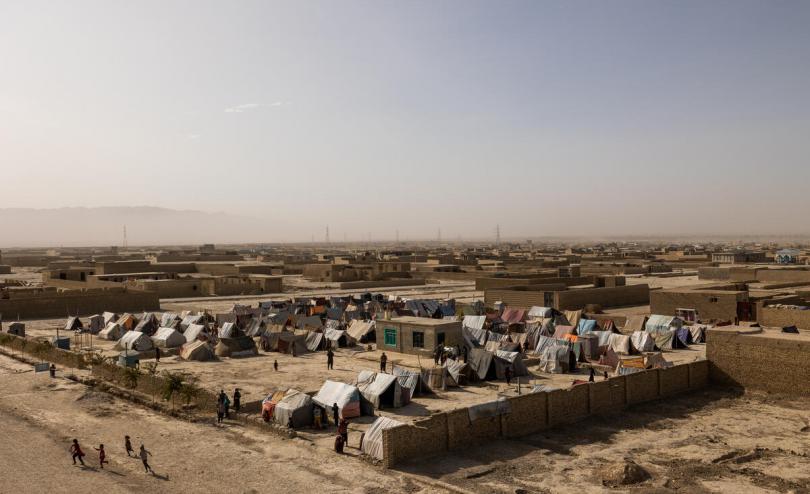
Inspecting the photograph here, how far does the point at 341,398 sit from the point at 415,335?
433 inches

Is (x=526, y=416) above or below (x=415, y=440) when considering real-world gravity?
below

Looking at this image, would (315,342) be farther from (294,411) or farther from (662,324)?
(662,324)

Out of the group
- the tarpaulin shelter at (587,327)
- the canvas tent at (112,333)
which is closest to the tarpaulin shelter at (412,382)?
the tarpaulin shelter at (587,327)

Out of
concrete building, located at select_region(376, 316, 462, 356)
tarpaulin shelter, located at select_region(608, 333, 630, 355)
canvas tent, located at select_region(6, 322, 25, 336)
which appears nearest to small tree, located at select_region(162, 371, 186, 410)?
concrete building, located at select_region(376, 316, 462, 356)

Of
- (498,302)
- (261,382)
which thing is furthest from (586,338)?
(498,302)

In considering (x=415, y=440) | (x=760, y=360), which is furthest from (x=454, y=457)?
(x=760, y=360)

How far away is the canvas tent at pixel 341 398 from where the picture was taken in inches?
825

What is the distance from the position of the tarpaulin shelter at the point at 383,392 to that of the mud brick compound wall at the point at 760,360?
1178 cm

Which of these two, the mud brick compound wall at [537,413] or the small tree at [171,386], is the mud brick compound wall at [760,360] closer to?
the mud brick compound wall at [537,413]

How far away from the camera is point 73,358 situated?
2967 cm

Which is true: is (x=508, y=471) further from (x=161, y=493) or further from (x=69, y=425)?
(x=69, y=425)

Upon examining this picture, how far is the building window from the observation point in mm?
32688

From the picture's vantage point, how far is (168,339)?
3500 cm

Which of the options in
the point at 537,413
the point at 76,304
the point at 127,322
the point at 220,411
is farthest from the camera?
the point at 76,304
